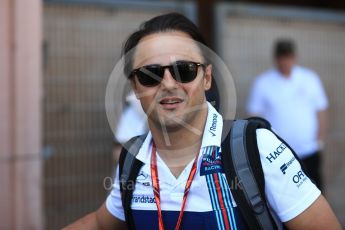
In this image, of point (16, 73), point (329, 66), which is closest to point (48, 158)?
point (16, 73)

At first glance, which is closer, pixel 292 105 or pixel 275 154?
pixel 275 154

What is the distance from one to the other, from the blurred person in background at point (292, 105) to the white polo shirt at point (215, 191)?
3.94 meters

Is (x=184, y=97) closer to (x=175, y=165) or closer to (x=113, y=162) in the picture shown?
(x=175, y=165)

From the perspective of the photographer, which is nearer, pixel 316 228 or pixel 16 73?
pixel 316 228

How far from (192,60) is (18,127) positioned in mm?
2936

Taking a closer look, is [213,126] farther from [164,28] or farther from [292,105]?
[292,105]

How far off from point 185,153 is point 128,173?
0.25 meters

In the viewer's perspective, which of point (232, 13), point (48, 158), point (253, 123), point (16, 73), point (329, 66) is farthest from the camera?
point (329, 66)

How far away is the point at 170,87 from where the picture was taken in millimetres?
2318

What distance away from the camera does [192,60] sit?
2.39 metres

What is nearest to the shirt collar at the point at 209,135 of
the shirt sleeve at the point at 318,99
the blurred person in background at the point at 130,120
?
the blurred person in background at the point at 130,120

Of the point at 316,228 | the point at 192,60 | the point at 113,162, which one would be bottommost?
the point at 113,162

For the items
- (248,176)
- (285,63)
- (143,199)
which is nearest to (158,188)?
(143,199)

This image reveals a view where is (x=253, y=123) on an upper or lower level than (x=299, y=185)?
upper
